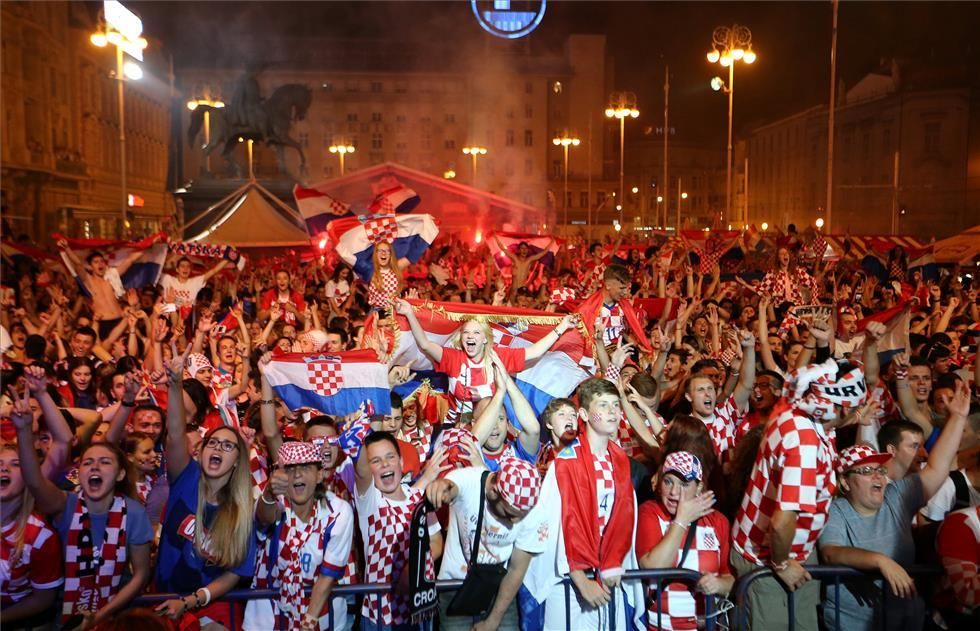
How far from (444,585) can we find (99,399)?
4.34m

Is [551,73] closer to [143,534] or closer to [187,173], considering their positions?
[187,173]

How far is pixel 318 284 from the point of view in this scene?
16.5 metres

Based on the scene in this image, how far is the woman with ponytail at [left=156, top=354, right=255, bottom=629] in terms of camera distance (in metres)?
4.51

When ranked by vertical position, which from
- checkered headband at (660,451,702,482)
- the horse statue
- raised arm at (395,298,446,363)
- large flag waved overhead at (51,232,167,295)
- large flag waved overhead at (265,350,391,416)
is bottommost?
checkered headband at (660,451,702,482)

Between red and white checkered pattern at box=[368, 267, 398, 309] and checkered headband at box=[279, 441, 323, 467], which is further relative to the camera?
red and white checkered pattern at box=[368, 267, 398, 309]

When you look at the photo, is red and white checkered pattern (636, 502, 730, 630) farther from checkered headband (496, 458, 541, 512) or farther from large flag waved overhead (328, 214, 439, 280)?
large flag waved overhead (328, 214, 439, 280)

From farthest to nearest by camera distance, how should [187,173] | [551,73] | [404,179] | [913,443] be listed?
[551,73]
[187,173]
[404,179]
[913,443]

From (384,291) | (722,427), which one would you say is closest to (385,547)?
(722,427)

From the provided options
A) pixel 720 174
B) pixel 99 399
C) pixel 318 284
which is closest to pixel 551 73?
pixel 720 174

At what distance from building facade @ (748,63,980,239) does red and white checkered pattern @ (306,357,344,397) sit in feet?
137

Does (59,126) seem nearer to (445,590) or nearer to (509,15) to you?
(509,15)

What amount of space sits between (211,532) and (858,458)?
3398mm

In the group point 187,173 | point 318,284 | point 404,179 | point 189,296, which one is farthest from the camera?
point 187,173

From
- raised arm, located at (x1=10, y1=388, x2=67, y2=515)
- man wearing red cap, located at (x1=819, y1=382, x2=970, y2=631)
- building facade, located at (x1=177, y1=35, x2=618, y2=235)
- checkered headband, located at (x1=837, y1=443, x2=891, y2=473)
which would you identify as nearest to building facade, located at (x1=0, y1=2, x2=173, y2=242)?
raised arm, located at (x1=10, y1=388, x2=67, y2=515)
